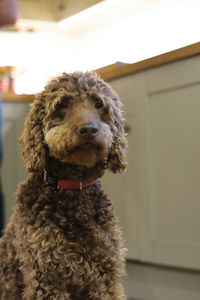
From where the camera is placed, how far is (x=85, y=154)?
1.54m

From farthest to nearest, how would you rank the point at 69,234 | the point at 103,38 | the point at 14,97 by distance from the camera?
the point at 103,38
the point at 14,97
the point at 69,234

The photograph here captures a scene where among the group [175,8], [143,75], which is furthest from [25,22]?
[143,75]

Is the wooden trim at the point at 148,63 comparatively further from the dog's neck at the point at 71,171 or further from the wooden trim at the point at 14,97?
the dog's neck at the point at 71,171

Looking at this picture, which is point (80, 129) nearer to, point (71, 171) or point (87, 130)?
point (87, 130)

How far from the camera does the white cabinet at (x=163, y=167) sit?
2314mm

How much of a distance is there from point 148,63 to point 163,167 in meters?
0.59

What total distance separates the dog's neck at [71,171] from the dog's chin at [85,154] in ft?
0.23

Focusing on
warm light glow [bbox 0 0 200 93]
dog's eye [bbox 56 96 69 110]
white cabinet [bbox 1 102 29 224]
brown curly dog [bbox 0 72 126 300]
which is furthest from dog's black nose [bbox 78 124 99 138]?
white cabinet [bbox 1 102 29 224]

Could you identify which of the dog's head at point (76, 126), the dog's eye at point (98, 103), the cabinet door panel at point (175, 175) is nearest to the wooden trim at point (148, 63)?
the cabinet door panel at point (175, 175)

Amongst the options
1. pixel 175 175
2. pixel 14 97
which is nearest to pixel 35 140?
pixel 175 175

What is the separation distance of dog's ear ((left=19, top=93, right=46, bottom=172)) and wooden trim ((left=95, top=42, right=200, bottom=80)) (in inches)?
37.1

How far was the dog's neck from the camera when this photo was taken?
1.64 metres

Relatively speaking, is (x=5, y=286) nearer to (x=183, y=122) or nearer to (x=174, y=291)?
(x=174, y=291)

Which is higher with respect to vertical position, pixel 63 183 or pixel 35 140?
pixel 35 140
